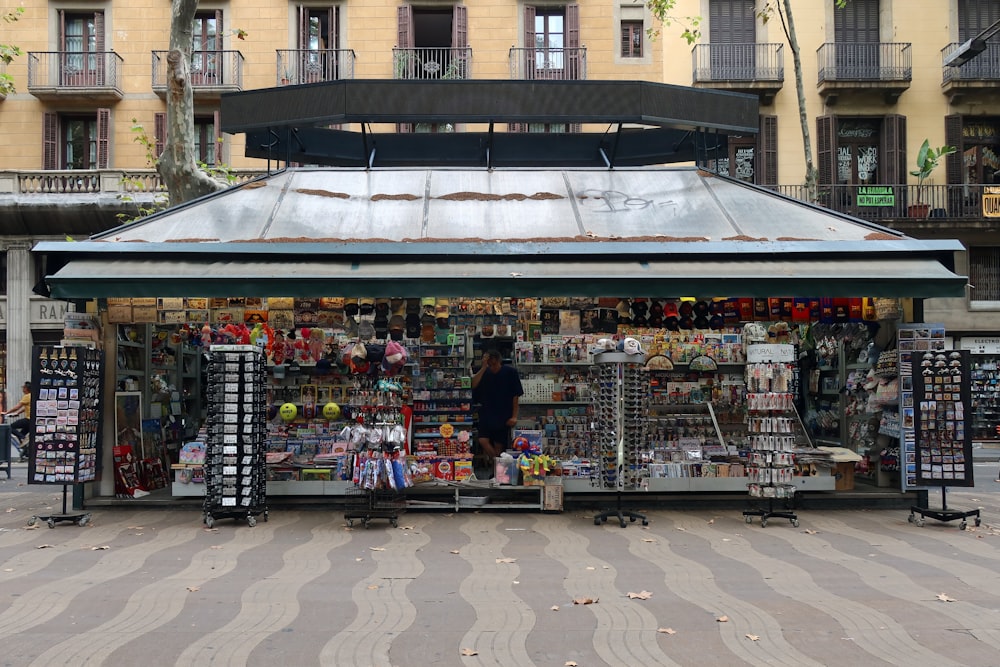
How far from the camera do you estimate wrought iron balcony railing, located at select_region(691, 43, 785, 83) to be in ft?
77.5

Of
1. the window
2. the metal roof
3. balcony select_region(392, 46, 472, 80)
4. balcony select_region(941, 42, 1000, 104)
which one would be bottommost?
the metal roof

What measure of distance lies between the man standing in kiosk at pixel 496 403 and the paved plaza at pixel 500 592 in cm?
161

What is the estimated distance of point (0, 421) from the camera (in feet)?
64.0

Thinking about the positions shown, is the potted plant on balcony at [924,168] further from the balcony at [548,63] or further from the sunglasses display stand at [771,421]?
the sunglasses display stand at [771,421]

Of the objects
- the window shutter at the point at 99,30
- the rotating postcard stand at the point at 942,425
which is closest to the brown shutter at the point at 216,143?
the window shutter at the point at 99,30

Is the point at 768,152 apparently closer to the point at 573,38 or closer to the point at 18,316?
the point at 573,38

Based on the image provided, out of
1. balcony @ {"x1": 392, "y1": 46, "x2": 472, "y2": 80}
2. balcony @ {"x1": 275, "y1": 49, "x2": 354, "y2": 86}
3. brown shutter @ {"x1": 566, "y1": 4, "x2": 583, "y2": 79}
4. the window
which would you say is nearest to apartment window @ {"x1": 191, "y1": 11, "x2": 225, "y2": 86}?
balcony @ {"x1": 275, "y1": 49, "x2": 354, "y2": 86}

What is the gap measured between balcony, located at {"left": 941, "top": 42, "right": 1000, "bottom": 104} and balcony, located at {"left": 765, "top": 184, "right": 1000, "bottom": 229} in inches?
107

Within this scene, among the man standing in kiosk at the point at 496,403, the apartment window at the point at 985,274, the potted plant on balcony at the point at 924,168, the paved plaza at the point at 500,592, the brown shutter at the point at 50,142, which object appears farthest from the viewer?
the brown shutter at the point at 50,142

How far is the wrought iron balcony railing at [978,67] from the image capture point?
2362 centimetres

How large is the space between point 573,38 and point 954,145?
10.8 metres

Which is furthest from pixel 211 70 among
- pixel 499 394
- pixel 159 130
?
pixel 499 394

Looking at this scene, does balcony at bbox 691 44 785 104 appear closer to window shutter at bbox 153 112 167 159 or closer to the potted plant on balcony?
the potted plant on balcony

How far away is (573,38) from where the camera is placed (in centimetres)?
2531
